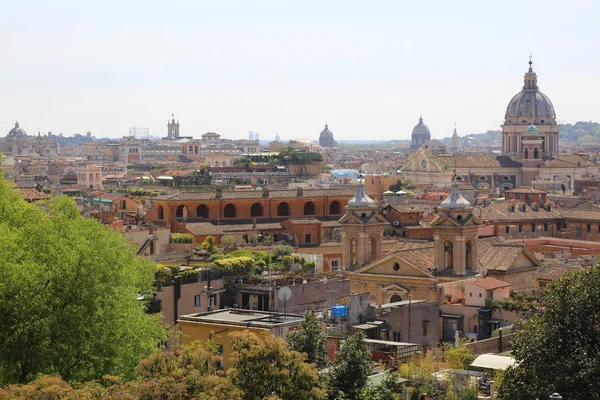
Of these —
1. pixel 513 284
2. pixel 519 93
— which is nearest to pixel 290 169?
pixel 519 93

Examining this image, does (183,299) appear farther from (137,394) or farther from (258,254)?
(137,394)

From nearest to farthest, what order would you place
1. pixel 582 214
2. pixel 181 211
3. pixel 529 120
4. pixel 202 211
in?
pixel 181 211 → pixel 202 211 → pixel 582 214 → pixel 529 120

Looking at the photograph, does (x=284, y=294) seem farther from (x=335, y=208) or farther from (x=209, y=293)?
(x=335, y=208)

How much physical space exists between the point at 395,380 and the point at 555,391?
341cm

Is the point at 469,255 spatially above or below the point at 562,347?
below

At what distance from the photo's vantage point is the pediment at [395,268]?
3538 centimetres

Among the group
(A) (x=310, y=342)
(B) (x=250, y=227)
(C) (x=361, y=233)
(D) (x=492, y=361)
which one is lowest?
(D) (x=492, y=361)

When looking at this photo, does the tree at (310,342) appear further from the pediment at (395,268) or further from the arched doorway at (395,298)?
the pediment at (395,268)

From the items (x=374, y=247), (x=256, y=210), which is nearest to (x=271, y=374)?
(x=374, y=247)

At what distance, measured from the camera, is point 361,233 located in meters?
38.4

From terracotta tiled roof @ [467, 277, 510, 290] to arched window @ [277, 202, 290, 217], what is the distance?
69.6 feet

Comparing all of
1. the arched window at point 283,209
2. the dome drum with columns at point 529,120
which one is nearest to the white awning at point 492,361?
the arched window at point 283,209

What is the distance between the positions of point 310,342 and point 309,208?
32190 millimetres

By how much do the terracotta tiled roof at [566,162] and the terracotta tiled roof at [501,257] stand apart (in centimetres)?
6867
